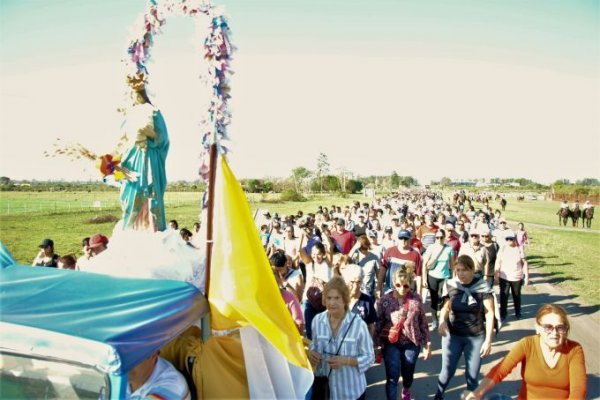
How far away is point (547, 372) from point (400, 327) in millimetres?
1666

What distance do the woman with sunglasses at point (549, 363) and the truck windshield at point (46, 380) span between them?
262 centimetres

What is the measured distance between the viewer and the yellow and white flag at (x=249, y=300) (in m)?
2.63

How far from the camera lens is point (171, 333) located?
7.90 ft

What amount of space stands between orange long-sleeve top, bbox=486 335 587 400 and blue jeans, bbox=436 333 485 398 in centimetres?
147

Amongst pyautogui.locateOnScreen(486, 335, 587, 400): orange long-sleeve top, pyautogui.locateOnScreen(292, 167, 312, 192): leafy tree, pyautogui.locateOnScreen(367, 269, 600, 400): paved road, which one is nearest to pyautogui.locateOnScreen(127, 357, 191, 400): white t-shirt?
pyautogui.locateOnScreen(486, 335, 587, 400): orange long-sleeve top

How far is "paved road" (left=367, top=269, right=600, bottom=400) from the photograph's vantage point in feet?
18.9

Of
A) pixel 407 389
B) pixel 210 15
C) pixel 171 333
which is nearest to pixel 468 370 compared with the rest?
pixel 407 389

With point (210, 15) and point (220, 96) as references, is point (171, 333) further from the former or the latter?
point (210, 15)

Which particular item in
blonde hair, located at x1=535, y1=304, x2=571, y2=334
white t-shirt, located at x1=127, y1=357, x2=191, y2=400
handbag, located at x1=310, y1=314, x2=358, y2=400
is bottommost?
handbag, located at x1=310, y1=314, x2=358, y2=400

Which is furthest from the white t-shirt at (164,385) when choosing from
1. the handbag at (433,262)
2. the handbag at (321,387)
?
the handbag at (433,262)

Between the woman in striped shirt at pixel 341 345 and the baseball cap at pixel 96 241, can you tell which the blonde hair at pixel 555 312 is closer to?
the woman in striped shirt at pixel 341 345

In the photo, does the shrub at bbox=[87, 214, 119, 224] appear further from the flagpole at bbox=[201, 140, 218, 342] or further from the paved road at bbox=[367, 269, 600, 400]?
the flagpole at bbox=[201, 140, 218, 342]

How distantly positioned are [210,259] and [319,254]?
3.92 meters

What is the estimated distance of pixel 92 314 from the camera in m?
2.21
